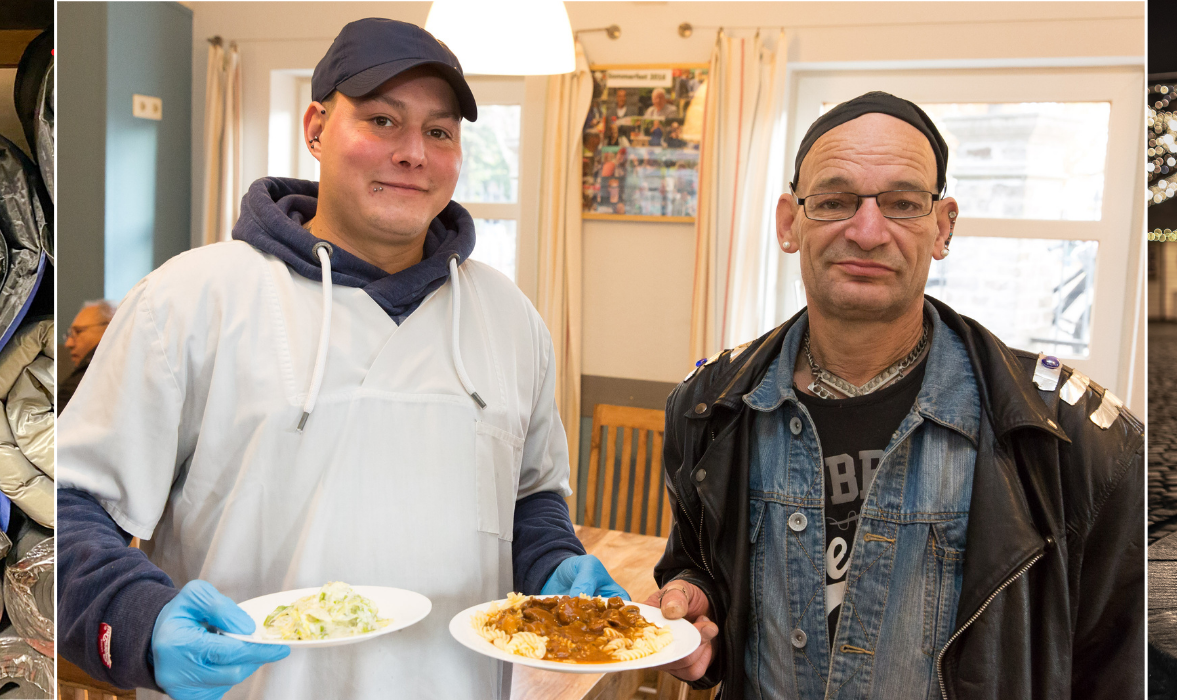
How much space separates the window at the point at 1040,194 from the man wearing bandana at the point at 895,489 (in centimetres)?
220

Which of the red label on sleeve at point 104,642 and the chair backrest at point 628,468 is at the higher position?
the red label on sleeve at point 104,642

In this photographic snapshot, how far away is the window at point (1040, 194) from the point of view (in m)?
3.11

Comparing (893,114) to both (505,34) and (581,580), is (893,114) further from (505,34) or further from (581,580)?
(505,34)

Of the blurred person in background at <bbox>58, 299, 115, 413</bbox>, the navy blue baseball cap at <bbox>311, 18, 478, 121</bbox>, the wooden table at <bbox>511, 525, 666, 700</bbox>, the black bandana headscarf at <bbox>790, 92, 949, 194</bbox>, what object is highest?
the navy blue baseball cap at <bbox>311, 18, 478, 121</bbox>

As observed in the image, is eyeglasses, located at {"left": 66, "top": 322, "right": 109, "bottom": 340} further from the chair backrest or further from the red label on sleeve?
the red label on sleeve

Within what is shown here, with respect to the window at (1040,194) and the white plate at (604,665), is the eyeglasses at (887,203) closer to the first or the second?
the white plate at (604,665)

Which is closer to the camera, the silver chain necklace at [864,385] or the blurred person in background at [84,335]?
the silver chain necklace at [864,385]

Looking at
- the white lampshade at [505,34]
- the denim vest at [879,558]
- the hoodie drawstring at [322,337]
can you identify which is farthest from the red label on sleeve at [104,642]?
the white lampshade at [505,34]

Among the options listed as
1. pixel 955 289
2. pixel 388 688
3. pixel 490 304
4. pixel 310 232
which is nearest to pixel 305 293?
pixel 310 232

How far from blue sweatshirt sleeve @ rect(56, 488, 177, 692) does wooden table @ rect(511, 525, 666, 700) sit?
0.72 m

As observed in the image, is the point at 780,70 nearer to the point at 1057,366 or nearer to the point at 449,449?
the point at 1057,366

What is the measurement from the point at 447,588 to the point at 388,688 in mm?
166

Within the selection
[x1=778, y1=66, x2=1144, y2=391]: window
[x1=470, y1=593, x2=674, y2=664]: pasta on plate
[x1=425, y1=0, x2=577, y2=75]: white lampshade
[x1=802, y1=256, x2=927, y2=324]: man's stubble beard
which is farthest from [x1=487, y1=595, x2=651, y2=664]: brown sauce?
[x1=778, y1=66, x2=1144, y2=391]: window

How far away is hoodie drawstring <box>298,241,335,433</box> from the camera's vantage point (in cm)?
114
